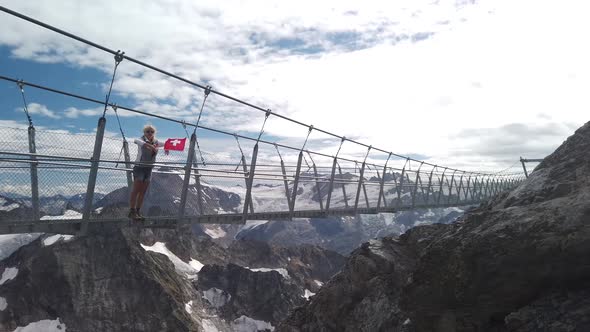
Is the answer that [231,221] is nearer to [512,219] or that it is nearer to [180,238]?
[512,219]

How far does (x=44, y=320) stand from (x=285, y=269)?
308 ft

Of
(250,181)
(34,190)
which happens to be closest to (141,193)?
(34,190)

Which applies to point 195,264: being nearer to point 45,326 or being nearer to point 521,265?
point 45,326

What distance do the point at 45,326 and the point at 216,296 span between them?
5092cm

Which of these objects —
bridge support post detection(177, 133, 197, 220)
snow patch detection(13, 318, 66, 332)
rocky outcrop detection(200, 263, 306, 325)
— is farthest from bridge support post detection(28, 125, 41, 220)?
rocky outcrop detection(200, 263, 306, 325)

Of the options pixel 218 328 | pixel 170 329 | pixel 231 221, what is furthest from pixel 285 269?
pixel 231 221

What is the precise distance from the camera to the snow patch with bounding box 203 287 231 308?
5773 inches

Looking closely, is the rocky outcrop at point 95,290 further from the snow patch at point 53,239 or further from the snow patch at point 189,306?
the snow patch at point 189,306

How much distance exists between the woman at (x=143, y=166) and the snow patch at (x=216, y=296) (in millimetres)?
144560

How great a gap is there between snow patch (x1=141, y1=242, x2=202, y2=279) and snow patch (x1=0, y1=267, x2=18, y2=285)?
139 ft

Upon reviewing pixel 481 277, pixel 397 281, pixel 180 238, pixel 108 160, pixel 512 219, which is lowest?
pixel 180 238

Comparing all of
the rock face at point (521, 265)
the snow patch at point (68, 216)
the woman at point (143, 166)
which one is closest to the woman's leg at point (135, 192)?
the woman at point (143, 166)

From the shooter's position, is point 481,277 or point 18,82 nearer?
point 481,277

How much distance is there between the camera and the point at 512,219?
17.7ft
